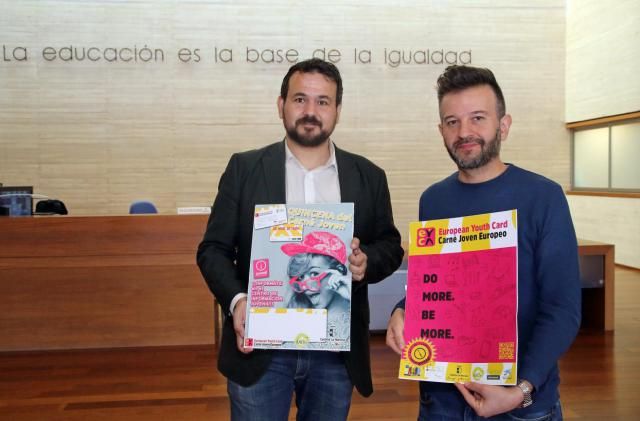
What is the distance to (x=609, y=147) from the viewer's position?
916 centimetres

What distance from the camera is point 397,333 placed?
1391 millimetres

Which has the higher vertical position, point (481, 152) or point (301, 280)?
point (481, 152)

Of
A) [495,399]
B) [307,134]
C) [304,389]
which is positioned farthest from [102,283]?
[495,399]

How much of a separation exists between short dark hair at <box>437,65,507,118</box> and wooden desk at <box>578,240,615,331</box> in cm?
428

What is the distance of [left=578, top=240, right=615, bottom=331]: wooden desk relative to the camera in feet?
17.3

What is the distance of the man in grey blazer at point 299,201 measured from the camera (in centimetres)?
167

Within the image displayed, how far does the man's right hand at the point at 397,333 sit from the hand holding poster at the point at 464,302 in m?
0.02

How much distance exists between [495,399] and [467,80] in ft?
2.41

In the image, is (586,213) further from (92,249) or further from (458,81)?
(458,81)

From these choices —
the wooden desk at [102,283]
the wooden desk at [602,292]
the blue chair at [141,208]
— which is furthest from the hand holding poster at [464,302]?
the blue chair at [141,208]

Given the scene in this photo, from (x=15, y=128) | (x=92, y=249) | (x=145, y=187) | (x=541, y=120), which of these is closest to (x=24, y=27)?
(x=15, y=128)

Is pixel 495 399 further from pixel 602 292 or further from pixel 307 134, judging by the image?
pixel 602 292

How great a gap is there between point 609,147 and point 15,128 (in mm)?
9135

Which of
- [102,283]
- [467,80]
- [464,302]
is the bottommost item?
[102,283]
